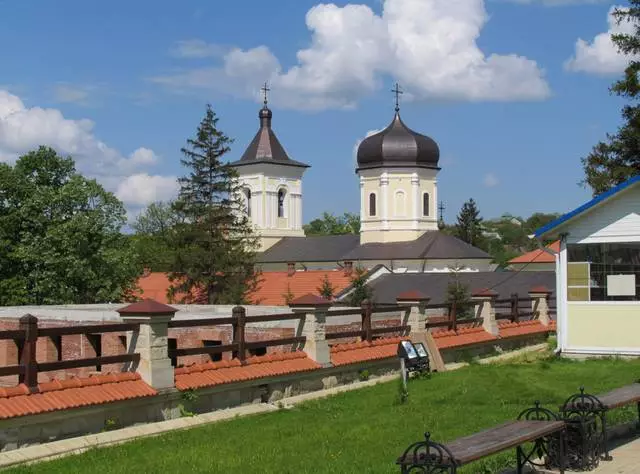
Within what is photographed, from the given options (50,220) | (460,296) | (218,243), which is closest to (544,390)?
(460,296)

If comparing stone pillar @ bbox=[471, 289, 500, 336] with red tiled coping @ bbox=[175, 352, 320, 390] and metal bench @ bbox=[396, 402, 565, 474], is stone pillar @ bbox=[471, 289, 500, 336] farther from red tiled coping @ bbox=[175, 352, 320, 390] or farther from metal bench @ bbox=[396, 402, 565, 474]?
metal bench @ bbox=[396, 402, 565, 474]

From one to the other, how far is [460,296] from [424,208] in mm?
36364

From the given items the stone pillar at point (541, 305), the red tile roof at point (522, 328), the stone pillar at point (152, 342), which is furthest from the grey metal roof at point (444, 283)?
the stone pillar at point (152, 342)

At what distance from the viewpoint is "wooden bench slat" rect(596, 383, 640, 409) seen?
8467 mm

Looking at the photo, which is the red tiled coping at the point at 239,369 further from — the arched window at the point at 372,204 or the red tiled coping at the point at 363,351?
the arched window at the point at 372,204

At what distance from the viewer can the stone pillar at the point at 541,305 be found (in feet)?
71.1

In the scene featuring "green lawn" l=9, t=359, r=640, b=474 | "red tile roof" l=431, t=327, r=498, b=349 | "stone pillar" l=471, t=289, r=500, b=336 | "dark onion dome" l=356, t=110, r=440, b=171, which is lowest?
"green lawn" l=9, t=359, r=640, b=474

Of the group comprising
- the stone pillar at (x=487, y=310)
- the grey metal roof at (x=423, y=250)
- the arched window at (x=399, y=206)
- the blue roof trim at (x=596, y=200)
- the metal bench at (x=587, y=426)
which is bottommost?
the metal bench at (x=587, y=426)

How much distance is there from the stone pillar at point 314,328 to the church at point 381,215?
163 ft

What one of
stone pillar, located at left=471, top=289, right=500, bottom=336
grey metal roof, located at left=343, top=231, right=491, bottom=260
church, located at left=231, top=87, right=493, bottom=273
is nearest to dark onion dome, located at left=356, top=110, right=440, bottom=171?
church, located at left=231, top=87, right=493, bottom=273

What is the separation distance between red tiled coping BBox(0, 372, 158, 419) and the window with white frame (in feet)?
33.9

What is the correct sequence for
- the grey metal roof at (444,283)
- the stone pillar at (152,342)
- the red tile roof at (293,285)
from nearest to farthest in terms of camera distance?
the stone pillar at (152,342) < the grey metal roof at (444,283) < the red tile roof at (293,285)

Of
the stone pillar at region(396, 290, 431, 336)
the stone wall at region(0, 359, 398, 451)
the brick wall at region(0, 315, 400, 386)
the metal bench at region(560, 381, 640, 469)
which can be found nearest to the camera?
the metal bench at region(560, 381, 640, 469)

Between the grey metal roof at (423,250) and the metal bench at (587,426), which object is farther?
the grey metal roof at (423,250)
